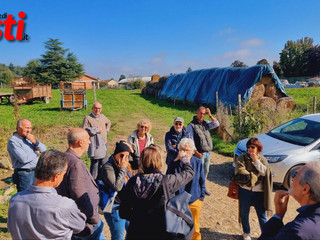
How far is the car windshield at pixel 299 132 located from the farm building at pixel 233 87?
443 cm

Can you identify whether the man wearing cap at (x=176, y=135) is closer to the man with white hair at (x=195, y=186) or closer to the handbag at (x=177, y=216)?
the man with white hair at (x=195, y=186)

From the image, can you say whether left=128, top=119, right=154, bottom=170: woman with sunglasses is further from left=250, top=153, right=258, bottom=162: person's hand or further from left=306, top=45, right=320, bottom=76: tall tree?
left=306, top=45, right=320, bottom=76: tall tree

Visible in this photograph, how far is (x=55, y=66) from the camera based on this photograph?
47812 mm

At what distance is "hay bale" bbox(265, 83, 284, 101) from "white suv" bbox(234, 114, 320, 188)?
31.6 ft

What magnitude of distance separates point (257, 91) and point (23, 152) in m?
13.8

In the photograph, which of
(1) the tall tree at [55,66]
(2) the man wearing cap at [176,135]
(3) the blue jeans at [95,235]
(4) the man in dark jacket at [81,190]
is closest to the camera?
(4) the man in dark jacket at [81,190]

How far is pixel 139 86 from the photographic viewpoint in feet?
174

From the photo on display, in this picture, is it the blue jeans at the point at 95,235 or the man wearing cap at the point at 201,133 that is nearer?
the blue jeans at the point at 95,235

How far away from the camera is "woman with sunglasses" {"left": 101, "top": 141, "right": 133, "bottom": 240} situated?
2.48 m

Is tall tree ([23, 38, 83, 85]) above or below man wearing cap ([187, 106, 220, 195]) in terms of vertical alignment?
above

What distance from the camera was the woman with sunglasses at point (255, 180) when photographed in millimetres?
3232

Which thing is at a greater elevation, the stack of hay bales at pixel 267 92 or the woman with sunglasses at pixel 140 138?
the stack of hay bales at pixel 267 92

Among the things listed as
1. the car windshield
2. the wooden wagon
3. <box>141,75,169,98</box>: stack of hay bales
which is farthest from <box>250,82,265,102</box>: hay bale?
<box>141,75,169,98</box>: stack of hay bales

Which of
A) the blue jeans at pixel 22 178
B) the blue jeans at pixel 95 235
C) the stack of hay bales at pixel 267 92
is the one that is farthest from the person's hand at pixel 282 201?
the stack of hay bales at pixel 267 92
